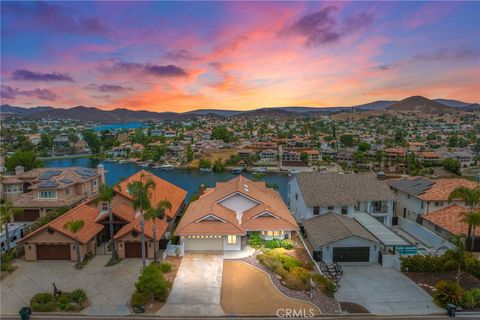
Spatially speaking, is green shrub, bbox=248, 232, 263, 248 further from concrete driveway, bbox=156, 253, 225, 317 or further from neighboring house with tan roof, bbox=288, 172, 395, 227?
neighboring house with tan roof, bbox=288, 172, 395, 227

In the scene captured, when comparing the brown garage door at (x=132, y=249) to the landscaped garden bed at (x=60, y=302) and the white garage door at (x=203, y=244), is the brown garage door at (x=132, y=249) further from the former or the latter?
the landscaped garden bed at (x=60, y=302)

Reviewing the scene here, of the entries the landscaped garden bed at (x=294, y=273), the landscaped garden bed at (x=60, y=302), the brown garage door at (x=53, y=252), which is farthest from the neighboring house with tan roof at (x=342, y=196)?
the brown garage door at (x=53, y=252)

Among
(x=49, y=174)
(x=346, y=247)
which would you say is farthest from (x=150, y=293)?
(x=49, y=174)

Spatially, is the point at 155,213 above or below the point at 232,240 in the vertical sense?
above

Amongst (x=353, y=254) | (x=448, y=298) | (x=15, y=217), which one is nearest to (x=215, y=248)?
(x=353, y=254)

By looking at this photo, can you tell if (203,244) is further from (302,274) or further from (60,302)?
(60,302)

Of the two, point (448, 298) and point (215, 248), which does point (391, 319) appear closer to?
point (448, 298)
